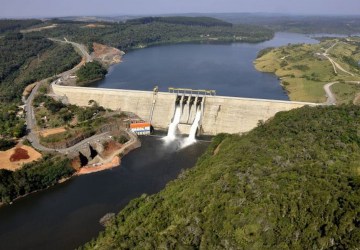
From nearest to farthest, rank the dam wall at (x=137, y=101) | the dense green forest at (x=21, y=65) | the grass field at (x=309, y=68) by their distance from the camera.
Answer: the dense green forest at (x=21, y=65) → the dam wall at (x=137, y=101) → the grass field at (x=309, y=68)

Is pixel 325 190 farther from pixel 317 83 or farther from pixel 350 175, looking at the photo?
pixel 317 83

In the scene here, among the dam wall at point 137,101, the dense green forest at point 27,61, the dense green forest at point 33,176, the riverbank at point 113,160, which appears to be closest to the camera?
the dense green forest at point 33,176

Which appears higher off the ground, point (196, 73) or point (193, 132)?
point (196, 73)

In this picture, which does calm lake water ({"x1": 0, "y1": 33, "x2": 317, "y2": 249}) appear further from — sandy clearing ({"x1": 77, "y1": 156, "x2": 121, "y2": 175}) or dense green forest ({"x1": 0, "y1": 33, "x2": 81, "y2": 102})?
dense green forest ({"x1": 0, "y1": 33, "x2": 81, "y2": 102})

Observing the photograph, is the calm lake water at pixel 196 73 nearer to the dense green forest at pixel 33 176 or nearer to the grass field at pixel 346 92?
the grass field at pixel 346 92


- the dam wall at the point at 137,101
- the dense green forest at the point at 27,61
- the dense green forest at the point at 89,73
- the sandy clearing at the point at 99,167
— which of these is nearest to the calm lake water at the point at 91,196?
the sandy clearing at the point at 99,167

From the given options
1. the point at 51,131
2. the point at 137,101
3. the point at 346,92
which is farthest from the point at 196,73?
the point at 51,131

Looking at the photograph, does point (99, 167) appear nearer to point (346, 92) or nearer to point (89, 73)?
point (346, 92)

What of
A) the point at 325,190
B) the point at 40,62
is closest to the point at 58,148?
the point at 325,190
